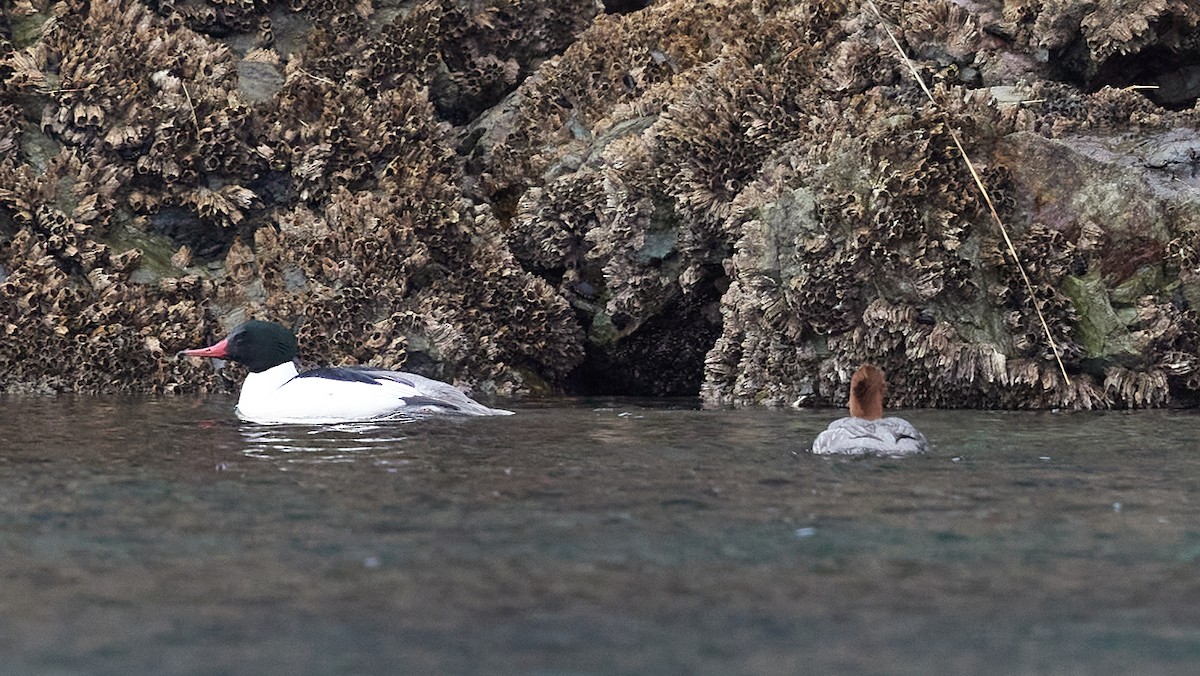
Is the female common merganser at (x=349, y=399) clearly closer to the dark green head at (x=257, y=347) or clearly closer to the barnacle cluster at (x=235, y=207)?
the dark green head at (x=257, y=347)

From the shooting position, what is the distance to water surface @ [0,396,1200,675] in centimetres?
348

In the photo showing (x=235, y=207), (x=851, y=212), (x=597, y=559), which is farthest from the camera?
(x=235, y=207)

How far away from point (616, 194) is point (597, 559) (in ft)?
29.3

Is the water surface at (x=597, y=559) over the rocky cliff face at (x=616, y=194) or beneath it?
beneath

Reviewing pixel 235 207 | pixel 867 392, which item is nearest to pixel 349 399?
pixel 867 392

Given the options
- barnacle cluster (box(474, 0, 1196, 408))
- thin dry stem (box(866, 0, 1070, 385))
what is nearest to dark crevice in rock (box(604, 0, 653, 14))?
barnacle cluster (box(474, 0, 1196, 408))

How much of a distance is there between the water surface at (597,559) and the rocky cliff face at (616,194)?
3.49 m

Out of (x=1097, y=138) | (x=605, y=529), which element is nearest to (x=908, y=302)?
(x=1097, y=138)

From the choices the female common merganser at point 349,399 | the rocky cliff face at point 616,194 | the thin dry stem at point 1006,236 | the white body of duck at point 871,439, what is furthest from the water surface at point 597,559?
the rocky cliff face at point 616,194

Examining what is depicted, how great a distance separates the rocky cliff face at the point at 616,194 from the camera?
36.8 ft

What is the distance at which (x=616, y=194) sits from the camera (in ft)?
43.4

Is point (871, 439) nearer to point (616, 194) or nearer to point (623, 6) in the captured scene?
point (616, 194)

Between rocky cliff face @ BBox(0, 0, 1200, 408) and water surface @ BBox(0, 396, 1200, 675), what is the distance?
3.49 meters

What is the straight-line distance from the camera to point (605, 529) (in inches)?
200
